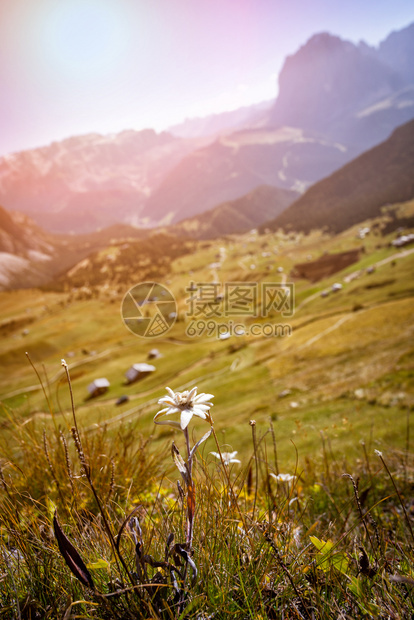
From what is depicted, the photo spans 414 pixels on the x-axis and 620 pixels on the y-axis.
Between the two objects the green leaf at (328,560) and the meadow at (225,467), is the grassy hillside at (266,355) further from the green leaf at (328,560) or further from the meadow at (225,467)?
the green leaf at (328,560)

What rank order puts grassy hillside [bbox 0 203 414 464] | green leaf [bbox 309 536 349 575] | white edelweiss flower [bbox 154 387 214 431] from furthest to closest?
grassy hillside [bbox 0 203 414 464]
green leaf [bbox 309 536 349 575]
white edelweiss flower [bbox 154 387 214 431]

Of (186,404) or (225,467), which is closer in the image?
(186,404)

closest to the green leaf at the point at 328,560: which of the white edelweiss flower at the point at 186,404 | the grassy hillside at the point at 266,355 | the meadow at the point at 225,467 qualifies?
the meadow at the point at 225,467

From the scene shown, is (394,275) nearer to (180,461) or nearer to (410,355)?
(410,355)

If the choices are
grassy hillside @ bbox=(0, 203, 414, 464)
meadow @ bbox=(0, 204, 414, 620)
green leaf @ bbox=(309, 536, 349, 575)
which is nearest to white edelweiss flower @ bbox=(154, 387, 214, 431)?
meadow @ bbox=(0, 204, 414, 620)

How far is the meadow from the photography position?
2.07m

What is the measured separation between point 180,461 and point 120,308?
5834 inches

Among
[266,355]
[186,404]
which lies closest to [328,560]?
[186,404]

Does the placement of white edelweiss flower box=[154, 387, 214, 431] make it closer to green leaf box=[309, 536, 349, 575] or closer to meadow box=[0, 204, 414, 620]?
meadow box=[0, 204, 414, 620]

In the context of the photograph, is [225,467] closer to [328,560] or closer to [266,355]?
[328,560]

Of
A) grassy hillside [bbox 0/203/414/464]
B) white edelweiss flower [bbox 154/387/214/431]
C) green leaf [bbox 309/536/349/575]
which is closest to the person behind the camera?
white edelweiss flower [bbox 154/387/214/431]

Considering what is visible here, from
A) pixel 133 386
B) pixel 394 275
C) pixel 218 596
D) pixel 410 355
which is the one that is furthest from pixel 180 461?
pixel 394 275

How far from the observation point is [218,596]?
2.01m

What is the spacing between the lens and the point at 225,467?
8.12 feet
